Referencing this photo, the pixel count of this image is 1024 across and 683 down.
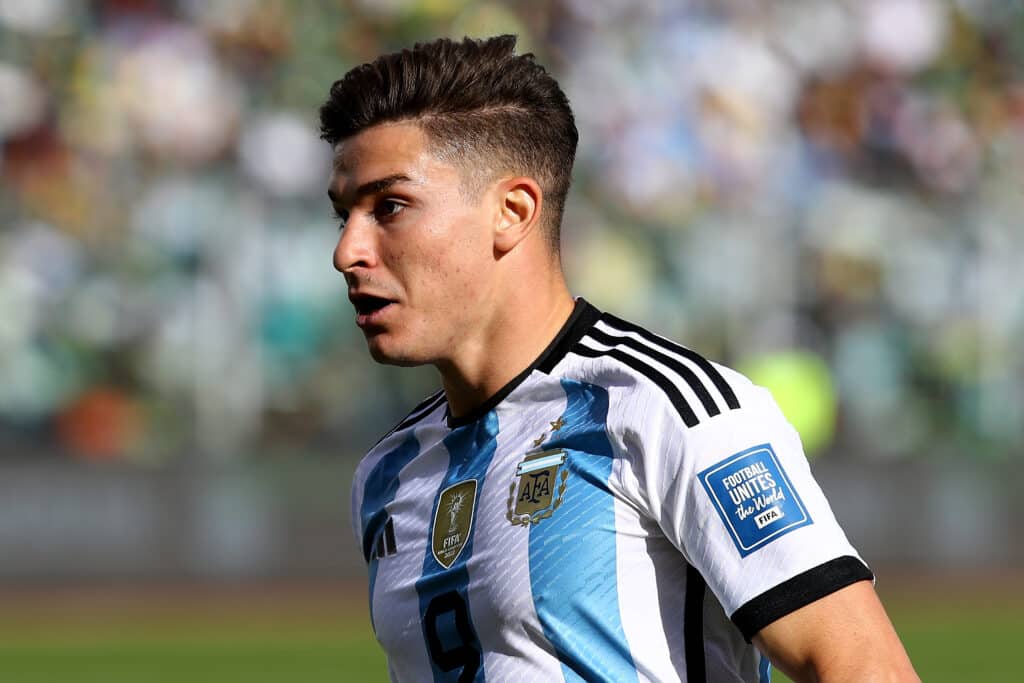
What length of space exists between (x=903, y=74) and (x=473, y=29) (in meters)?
3.78

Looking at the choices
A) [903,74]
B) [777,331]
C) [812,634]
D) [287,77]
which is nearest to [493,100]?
[812,634]

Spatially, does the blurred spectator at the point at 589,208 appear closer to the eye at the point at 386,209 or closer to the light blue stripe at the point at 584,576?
the eye at the point at 386,209

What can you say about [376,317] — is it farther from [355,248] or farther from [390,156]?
[390,156]

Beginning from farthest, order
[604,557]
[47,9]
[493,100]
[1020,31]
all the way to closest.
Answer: [1020,31] < [47,9] < [493,100] < [604,557]

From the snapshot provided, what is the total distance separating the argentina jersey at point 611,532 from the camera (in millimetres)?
2396

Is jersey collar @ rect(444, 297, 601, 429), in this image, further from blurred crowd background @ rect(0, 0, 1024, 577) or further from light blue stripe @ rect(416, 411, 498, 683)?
blurred crowd background @ rect(0, 0, 1024, 577)

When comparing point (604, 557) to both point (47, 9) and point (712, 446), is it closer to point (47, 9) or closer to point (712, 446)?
point (712, 446)

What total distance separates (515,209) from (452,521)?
1.90ft

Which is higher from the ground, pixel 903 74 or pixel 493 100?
pixel 903 74

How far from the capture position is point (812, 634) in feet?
7.60

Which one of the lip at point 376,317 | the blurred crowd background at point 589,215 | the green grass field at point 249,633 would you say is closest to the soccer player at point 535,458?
the lip at point 376,317

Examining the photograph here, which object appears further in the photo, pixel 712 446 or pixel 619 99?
pixel 619 99

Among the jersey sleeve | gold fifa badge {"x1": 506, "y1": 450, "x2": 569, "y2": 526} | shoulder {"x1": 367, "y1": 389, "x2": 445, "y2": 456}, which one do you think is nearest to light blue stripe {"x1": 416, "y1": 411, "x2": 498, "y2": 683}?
gold fifa badge {"x1": 506, "y1": 450, "x2": 569, "y2": 526}

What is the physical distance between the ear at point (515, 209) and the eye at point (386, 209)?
19 centimetres
